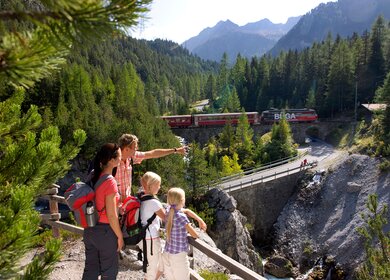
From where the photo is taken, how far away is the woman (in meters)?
3.85

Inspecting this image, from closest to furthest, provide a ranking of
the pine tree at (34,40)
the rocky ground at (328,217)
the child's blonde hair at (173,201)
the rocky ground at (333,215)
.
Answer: the pine tree at (34,40), the child's blonde hair at (173,201), the rocky ground at (328,217), the rocky ground at (333,215)

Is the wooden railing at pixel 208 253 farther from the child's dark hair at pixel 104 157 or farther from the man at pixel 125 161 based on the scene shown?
the child's dark hair at pixel 104 157

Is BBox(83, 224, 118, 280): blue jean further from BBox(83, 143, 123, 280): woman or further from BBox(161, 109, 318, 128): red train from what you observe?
BBox(161, 109, 318, 128): red train

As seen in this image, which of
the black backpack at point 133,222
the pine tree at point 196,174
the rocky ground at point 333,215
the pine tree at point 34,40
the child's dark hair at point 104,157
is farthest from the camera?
the pine tree at point 196,174

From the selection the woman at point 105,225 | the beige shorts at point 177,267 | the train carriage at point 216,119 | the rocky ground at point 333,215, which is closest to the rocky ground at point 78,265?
the beige shorts at point 177,267

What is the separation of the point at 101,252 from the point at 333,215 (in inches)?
1010

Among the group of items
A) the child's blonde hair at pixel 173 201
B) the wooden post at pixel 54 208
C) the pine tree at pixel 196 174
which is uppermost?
the child's blonde hair at pixel 173 201

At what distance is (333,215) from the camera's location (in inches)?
1033

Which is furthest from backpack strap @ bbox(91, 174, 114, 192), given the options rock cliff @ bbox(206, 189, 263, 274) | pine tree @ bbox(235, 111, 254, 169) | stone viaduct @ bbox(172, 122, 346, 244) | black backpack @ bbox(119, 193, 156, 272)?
pine tree @ bbox(235, 111, 254, 169)

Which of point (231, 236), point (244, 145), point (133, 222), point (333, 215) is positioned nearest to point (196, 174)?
point (231, 236)

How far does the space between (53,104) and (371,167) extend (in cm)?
3275

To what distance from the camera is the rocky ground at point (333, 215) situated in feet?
76.7

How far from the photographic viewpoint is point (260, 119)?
5131cm

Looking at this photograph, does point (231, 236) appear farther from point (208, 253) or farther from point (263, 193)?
point (208, 253)
